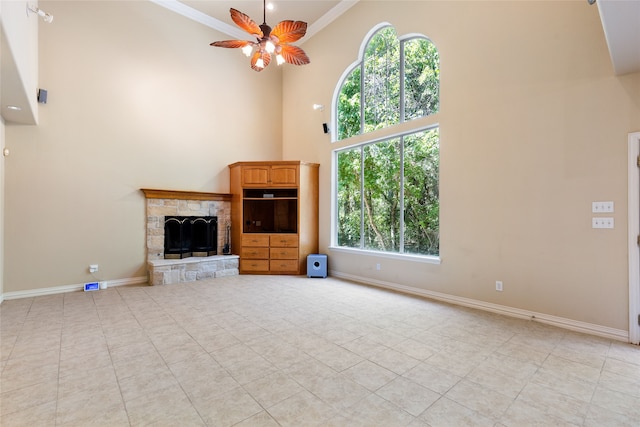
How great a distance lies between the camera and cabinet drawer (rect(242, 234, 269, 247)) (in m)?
6.19

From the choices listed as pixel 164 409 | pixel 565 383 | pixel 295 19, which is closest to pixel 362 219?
pixel 565 383

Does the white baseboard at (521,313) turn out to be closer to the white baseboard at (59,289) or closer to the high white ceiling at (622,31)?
the high white ceiling at (622,31)

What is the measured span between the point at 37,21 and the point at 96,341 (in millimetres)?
4905

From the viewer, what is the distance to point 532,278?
3520 mm

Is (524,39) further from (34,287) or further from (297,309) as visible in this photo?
(34,287)

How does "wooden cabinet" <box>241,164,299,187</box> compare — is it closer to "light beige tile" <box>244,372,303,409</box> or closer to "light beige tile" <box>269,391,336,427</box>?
"light beige tile" <box>244,372,303,409</box>

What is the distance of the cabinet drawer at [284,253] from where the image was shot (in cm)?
616

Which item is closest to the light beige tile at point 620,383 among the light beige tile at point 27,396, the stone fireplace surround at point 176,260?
the light beige tile at point 27,396

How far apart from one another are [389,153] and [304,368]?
3.93m

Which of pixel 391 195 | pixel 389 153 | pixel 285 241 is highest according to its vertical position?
pixel 389 153

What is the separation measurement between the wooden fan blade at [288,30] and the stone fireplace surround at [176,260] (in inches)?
136

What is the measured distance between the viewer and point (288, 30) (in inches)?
152

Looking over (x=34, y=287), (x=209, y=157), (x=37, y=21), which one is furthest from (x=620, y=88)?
(x=34, y=287)

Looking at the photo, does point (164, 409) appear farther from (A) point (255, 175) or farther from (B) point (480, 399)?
(A) point (255, 175)
